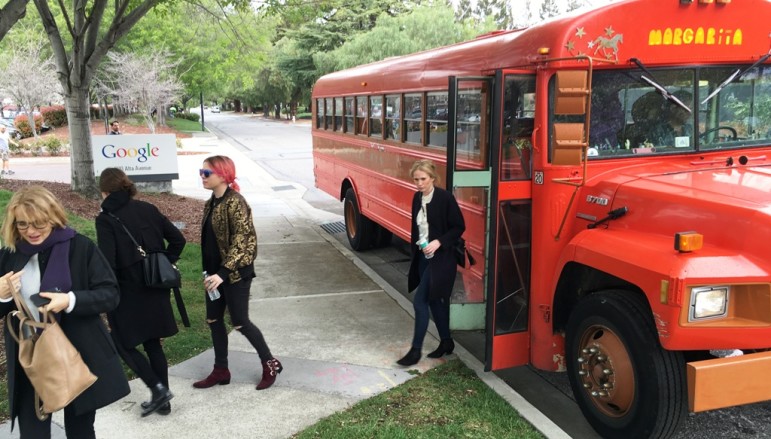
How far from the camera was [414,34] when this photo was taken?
33.2 m

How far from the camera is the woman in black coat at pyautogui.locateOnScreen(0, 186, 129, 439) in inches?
109

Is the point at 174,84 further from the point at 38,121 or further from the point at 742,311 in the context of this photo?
the point at 742,311

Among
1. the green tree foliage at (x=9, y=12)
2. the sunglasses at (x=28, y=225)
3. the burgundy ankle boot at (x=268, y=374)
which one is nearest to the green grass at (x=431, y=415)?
the burgundy ankle boot at (x=268, y=374)

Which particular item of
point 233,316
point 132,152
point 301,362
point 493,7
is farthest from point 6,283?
point 493,7

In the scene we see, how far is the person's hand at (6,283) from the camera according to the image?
270 cm

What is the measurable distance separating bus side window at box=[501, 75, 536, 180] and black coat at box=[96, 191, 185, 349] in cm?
229

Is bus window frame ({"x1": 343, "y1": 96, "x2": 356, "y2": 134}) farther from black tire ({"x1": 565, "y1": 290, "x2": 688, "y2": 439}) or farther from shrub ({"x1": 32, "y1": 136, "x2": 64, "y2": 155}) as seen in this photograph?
shrub ({"x1": 32, "y1": 136, "x2": 64, "y2": 155})

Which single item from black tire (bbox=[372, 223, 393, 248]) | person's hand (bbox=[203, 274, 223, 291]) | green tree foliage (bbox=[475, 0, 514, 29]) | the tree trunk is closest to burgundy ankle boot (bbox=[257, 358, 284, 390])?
person's hand (bbox=[203, 274, 223, 291])

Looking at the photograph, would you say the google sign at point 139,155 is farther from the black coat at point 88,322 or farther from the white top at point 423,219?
the black coat at point 88,322

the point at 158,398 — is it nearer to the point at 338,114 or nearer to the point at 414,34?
the point at 338,114

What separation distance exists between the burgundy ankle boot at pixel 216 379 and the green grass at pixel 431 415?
36.8 inches

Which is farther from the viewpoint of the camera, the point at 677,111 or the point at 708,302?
the point at 677,111

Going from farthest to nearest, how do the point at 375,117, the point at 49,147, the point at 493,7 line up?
the point at 493,7
the point at 49,147
the point at 375,117

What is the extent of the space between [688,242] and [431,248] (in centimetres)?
176
